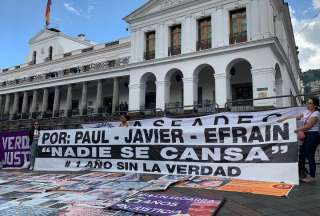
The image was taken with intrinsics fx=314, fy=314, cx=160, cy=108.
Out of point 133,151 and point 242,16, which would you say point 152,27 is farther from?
point 133,151

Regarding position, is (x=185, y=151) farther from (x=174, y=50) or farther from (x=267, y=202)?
(x=174, y=50)

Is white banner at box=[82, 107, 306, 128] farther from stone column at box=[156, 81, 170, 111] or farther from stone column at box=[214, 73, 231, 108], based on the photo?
stone column at box=[156, 81, 170, 111]

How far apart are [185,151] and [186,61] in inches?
662

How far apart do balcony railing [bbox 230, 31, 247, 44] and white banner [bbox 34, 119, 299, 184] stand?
608 inches

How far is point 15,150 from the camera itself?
11.5 metres

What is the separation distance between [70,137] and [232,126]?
204 inches

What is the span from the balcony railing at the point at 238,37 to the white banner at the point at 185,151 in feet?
50.7

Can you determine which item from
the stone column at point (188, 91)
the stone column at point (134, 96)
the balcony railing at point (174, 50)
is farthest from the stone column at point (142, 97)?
the stone column at point (188, 91)

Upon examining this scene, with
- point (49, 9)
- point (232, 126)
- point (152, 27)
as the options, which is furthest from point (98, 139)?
point (49, 9)

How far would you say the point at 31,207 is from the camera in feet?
15.4

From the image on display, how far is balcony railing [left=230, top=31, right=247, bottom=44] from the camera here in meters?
21.7

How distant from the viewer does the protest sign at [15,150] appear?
36.9ft

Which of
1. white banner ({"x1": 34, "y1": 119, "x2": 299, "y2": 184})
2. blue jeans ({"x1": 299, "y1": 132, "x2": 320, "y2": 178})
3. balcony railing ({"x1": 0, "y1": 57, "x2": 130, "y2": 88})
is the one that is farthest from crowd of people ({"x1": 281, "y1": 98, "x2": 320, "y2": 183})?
balcony railing ({"x1": 0, "y1": 57, "x2": 130, "y2": 88})

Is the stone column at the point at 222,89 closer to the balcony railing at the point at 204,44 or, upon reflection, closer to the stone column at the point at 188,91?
the stone column at the point at 188,91
